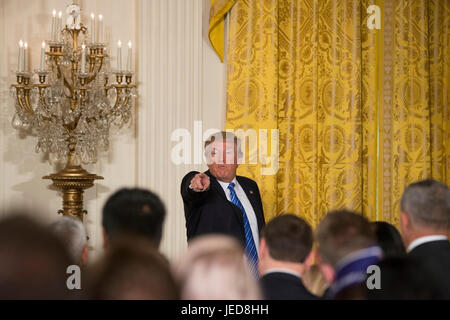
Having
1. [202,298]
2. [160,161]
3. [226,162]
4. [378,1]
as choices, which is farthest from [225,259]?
[378,1]

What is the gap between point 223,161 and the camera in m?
3.81

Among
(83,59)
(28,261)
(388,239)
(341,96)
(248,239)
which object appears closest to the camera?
(28,261)

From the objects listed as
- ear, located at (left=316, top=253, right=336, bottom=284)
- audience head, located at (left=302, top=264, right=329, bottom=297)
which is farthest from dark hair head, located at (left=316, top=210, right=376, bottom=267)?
audience head, located at (left=302, top=264, right=329, bottom=297)

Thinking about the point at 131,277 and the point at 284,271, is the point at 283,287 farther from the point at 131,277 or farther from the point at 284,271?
the point at 131,277

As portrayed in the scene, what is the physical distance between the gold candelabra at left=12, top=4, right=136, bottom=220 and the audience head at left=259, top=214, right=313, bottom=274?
7.96ft

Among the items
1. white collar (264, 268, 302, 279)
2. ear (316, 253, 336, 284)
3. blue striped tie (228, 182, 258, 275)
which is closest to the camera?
ear (316, 253, 336, 284)

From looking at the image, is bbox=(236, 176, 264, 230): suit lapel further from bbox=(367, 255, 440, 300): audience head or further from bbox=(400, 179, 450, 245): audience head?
bbox=(367, 255, 440, 300): audience head

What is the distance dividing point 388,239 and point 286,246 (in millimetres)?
537

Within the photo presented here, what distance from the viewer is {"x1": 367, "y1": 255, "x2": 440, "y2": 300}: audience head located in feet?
4.99

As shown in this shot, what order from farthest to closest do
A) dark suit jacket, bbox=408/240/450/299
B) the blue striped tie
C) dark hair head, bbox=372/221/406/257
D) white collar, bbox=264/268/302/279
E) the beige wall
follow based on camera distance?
the beige wall → the blue striped tie → dark hair head, bbox=372/221/406/257 → dark suit jacket, bbox=408/240/450/299 → white collar, bbox=264/268/302/279

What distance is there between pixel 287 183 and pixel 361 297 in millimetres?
3363

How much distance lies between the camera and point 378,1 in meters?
5.15

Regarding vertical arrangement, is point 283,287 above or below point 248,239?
above

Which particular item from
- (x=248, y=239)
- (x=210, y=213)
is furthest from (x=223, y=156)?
(x=248, y=239)
